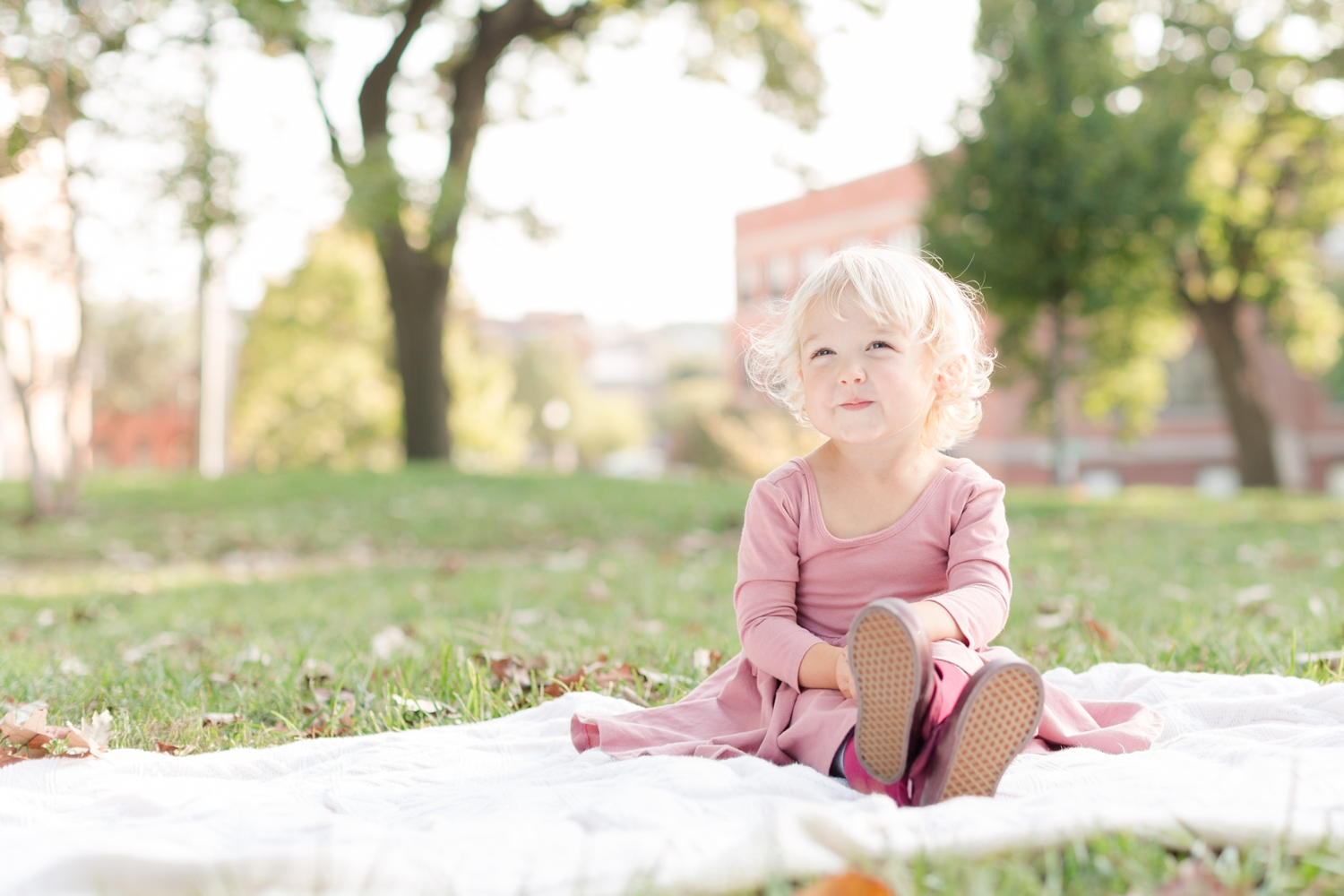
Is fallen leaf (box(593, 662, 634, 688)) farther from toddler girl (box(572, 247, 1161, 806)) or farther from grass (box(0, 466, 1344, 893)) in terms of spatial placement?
toddler girl (box(572, 247, 1161, 806))

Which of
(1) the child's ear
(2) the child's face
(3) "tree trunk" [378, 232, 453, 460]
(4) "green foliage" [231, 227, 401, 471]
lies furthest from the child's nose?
(4) "green foliage" [231, 227, 401, 471]

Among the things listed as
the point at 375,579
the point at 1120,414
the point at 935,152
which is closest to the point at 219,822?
the point at 375,579

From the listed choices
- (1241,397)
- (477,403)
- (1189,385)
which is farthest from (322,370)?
(1189,385)

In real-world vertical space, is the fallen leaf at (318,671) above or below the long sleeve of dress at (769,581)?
below

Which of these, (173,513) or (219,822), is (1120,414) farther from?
(219,822)

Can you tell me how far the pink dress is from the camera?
208 centimetres

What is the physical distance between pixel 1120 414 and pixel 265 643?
2841 cm

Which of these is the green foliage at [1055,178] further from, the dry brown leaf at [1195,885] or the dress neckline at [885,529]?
the dry brown leaf at [1195,885]

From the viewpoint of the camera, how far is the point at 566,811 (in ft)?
5.54

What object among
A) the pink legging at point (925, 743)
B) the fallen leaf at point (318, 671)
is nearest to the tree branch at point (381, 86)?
the fallen leaf at point (318, 671)

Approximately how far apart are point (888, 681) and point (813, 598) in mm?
526

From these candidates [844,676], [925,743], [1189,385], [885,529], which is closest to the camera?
[925,743]

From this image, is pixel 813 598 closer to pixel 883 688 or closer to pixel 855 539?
pixel 855 539

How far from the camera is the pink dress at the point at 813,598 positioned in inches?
82.0
